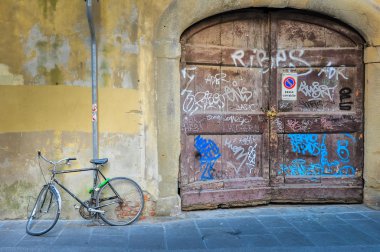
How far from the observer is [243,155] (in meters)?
A: 6.66

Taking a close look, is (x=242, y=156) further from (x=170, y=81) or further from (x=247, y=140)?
(x=170, y=81)

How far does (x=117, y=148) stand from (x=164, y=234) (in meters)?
1.38

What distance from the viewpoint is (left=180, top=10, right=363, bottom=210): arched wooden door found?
647 cm

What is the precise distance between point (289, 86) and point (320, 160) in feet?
4.21

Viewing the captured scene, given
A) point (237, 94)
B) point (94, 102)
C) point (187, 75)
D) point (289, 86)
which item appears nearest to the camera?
point (94, 102)

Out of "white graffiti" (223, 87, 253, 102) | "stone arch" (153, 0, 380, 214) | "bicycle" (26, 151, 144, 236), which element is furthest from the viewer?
"white graffiti" (223, 87, 253, 102)

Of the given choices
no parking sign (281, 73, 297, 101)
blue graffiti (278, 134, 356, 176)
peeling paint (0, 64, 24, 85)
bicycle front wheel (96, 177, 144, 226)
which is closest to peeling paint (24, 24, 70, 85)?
peeling paint (0, 64, 24, 85)

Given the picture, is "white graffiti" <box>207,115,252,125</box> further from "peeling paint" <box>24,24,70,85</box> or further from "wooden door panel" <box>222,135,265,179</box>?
"peeling paint" <box>24,24,70,85</box>

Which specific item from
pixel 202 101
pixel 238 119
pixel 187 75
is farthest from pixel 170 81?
pixel 238 119

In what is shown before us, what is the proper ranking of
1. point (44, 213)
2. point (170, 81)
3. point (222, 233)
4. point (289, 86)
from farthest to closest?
point (289, 86) < point (170, 81) < point (44, 213) < point (222, 233)

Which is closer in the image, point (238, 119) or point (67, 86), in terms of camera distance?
point (67, 86)

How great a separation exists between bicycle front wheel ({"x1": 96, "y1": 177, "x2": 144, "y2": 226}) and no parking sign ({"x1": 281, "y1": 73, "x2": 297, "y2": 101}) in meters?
2.73

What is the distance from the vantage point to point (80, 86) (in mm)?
5883

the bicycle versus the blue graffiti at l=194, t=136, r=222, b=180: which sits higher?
the blue graffiti at l=194, t=136, r=222, b=180
